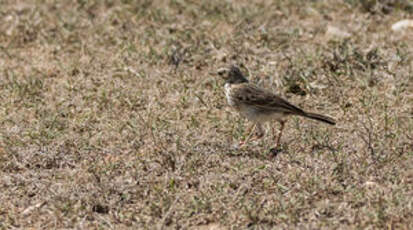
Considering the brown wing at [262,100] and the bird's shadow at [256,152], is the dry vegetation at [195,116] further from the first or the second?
the brown wing at [262,100]

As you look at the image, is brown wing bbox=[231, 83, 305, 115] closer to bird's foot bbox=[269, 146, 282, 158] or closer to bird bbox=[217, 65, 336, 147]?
bird bbox=[217, 65, 336, 147]

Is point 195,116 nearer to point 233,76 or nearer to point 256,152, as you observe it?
point 233,76

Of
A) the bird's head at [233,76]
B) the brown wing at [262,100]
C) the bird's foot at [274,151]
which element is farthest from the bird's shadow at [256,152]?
the bird's head at [233,76]

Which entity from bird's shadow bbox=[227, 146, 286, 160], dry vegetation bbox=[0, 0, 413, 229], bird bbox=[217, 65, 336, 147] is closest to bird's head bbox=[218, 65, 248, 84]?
bird bbox=[217, 65, 336, 147]

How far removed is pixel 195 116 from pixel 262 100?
44.2 inches

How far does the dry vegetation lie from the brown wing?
350 millimetres

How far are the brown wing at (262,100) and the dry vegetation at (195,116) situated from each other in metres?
0.35

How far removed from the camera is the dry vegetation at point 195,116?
595cm

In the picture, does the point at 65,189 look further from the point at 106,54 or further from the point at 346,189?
the point at 106,54

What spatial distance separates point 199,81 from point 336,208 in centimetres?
358

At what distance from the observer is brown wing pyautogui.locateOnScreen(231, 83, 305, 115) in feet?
23.1

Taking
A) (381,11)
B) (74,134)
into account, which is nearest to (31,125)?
(74,134)

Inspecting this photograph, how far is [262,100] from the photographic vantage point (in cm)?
713

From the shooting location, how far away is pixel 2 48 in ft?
32.9
